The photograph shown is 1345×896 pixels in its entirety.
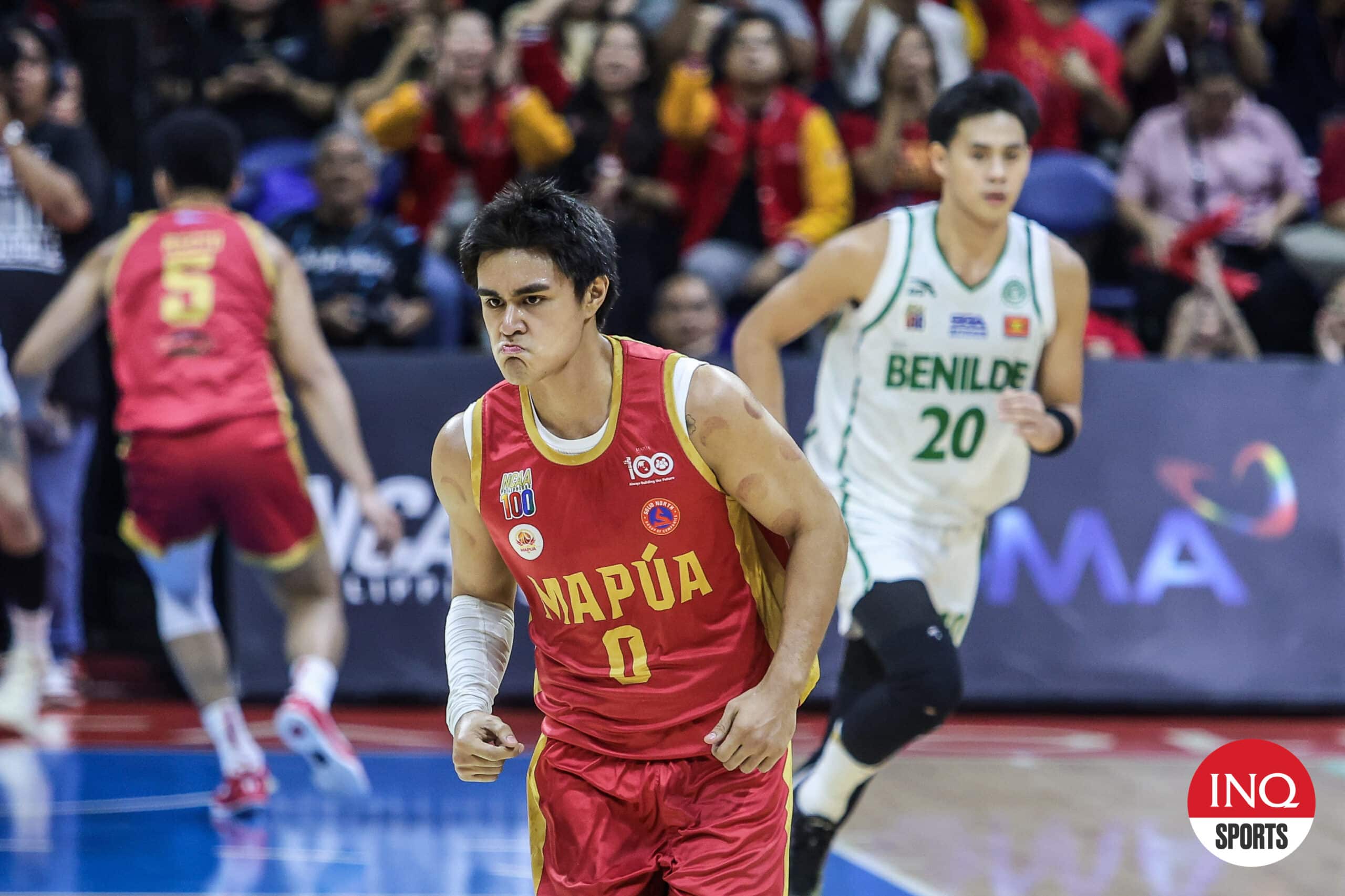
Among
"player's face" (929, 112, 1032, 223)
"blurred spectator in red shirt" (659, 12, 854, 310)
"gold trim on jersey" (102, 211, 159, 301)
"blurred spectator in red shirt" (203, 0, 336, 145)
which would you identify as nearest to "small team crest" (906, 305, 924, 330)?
"player's face" (929, 112, 1032, 223)

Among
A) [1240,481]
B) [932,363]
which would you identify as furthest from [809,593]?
[1240,481]

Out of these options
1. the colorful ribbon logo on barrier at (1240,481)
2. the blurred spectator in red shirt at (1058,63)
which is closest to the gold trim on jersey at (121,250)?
the colorful ribbon logo on barrier at (1240,481)

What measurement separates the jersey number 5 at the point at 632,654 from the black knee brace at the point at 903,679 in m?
1.35

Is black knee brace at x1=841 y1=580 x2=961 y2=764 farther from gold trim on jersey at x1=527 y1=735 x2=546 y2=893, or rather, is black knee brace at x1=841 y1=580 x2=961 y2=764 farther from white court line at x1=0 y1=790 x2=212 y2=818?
white court line at x1=0 y1=790 x2=212 y2=818

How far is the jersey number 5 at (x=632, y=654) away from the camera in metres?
2.96

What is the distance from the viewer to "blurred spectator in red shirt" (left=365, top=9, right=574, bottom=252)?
8.38 metres

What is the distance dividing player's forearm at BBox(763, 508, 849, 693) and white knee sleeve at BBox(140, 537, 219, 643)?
347 cm

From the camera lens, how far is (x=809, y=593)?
112 inches

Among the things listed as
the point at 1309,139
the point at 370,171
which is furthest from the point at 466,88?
the point at 1309,139

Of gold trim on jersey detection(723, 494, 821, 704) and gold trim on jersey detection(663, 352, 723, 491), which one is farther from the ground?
gold trim on jersey detection(663, 352, 723, 491)

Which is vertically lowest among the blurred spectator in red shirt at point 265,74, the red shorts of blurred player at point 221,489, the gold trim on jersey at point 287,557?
the gold trim on jersey at point 287,557

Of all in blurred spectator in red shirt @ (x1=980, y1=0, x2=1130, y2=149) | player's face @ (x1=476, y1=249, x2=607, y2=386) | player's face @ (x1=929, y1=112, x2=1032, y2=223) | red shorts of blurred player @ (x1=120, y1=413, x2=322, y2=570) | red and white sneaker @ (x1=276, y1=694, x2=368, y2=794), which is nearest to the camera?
player's face @ (x1=476, y1=249, x2=607, y2=386)

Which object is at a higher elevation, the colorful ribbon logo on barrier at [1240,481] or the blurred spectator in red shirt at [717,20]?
the blurred spectator in red shirt at [717,20]

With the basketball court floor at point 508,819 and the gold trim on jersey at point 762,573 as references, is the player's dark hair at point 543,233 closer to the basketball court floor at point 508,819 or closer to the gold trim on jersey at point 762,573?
the gold trim on jersey at point 762,573
